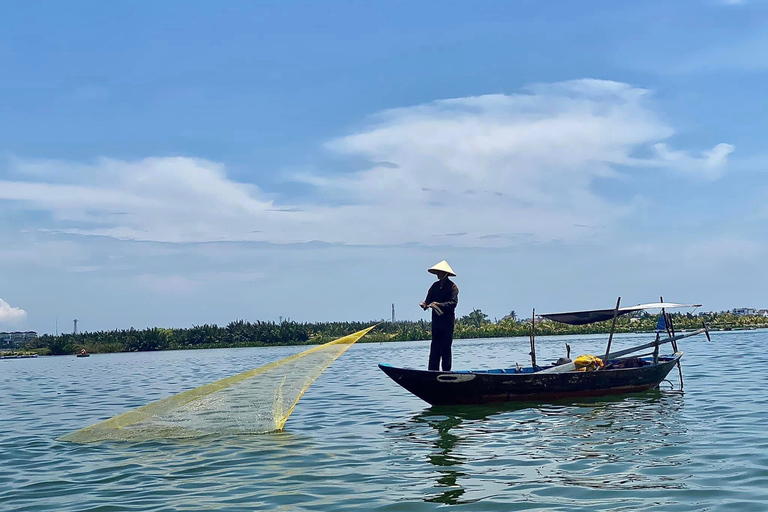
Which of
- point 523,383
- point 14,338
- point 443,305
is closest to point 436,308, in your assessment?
point 443,305

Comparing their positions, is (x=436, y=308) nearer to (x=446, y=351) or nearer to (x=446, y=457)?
(x=446, y=351)

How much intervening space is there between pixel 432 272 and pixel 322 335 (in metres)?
47.1

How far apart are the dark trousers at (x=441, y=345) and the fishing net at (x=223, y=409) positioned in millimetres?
3159

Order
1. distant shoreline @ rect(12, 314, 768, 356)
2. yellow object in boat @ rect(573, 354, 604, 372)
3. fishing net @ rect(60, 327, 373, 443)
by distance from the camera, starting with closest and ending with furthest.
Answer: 1. fishing net @ rect(60, 327, 373, 443)
2. yellow object in boat @ rect(573, 354, 604, 372)
3. distant shoreline @ rect(12, 314, 768, 356)

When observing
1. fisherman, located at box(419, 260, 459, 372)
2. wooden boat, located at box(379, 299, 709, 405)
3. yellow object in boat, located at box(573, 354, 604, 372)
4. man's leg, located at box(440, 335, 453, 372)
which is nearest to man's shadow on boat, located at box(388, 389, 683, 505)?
wooden boat, located at box(379, 299, 709, 405)

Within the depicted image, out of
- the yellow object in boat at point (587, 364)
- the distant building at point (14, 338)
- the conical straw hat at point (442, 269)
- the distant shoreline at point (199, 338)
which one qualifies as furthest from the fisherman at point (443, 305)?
the distant building at point (14, 338)

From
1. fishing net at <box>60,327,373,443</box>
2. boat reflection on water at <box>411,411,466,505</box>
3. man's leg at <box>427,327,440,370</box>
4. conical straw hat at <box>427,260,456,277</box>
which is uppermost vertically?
conical straw hat at <box>427,260,456,277</box>

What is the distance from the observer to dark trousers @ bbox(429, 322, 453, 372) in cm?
1462

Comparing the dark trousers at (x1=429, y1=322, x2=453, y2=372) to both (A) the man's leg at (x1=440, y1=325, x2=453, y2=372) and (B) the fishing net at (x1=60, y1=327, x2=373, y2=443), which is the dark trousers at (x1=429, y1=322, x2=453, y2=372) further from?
(B) the fishing net at (x1=60, y1=327, x2=373, y2=443)

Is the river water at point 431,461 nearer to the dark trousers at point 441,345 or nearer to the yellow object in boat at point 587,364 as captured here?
the yellow object in boat at point 587,364

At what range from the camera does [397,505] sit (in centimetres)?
762

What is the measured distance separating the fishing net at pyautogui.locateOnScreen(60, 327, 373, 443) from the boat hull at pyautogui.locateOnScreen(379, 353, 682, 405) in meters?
2.75

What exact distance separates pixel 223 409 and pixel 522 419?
17.5 ft

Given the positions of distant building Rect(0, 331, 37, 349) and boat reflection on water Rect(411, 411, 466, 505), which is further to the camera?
distant building Rect(0, 331, 37, 349)
